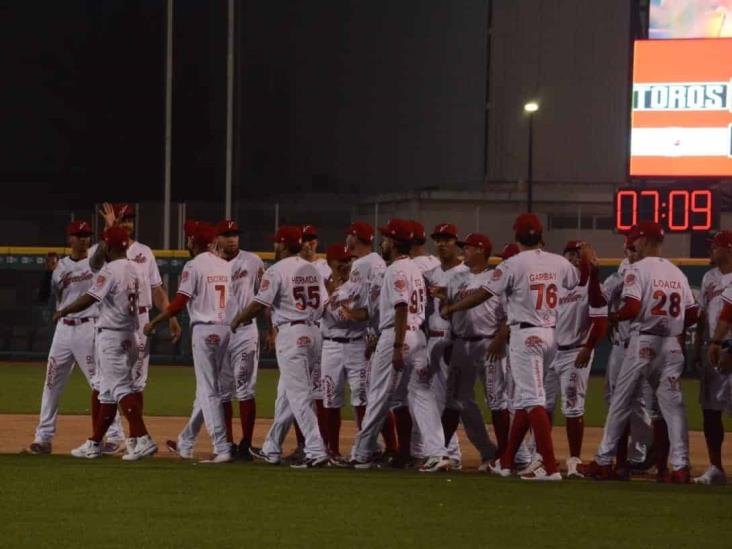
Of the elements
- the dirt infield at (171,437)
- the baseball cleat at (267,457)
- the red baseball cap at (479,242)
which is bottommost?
the dirt infield at (171,437)

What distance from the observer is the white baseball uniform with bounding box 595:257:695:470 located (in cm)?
929

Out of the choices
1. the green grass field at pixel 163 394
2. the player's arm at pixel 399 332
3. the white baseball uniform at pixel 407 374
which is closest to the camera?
the player's arm at pixel 399 332

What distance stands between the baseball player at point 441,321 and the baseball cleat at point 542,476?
82cm

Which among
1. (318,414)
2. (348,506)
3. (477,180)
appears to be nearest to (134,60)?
(477,180)

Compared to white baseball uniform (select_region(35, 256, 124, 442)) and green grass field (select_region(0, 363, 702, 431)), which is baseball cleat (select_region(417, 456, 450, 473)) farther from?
green grass field (select_region(0, 363, 702, 431))

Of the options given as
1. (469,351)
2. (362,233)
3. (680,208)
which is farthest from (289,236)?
Answer: (680,208)

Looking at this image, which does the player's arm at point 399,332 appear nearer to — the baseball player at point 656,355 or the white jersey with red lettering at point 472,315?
the white jersey with red lettering at point 472,315

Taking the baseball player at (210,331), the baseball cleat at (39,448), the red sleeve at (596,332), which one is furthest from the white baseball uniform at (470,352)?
the baseball cleat at (39,448)

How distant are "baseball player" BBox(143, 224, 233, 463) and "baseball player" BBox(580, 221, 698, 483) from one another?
8.87 ft

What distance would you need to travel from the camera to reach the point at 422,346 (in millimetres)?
9688

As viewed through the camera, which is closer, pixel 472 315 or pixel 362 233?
pixel 472 315

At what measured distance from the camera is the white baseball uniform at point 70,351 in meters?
10.7

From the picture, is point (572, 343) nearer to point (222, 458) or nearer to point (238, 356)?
point (238, 356)

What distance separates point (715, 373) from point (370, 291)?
2446 mm
